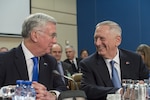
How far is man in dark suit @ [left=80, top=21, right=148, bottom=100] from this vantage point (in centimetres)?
236

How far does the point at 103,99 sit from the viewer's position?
2.25 meters

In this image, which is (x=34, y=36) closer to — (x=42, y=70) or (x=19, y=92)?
(x=42, y=70)

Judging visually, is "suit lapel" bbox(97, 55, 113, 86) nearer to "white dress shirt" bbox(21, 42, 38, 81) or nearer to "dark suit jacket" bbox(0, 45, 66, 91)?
"dark suit jacket" bbox(0, 45, 66, 91)

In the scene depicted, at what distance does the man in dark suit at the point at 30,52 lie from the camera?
212cm

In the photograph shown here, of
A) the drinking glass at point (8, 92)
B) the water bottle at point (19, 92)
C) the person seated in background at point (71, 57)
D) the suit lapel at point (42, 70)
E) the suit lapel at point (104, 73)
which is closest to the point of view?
the water bottle at point (19, 92)

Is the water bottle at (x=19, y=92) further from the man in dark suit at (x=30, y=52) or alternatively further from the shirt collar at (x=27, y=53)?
the shirt collar at (x=27, y=53)

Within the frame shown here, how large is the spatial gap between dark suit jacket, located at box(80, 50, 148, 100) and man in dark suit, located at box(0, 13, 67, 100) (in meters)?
0.32

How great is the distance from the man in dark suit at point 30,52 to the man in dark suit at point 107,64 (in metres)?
0.33

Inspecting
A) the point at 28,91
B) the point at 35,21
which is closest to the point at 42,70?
the point at 35,21

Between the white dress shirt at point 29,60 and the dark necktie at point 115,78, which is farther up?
the white dress shirt at point 29,60

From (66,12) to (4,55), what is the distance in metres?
6.01

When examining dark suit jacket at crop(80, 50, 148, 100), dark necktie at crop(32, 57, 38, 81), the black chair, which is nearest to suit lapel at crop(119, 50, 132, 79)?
dark suit jacket at crop(80, 50, 148, 100)

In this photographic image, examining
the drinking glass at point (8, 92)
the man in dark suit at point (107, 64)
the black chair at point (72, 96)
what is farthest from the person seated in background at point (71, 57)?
the black chair at point (72, 96)

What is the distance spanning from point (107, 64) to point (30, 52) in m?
0.67
